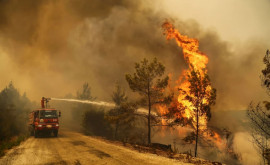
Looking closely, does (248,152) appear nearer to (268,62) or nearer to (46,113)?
(268,62)

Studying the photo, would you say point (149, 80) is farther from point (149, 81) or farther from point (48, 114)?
point (48, 114)

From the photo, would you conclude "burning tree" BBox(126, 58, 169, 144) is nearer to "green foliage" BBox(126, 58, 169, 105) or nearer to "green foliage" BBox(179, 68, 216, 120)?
"green foliage" BBox(126, 58, 169, 105)

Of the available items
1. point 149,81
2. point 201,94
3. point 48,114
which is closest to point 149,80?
point 149,81

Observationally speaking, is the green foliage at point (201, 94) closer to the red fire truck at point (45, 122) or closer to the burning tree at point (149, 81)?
the burning tree at point (149, 81)

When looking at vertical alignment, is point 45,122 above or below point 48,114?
below

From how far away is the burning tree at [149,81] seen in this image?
2005 cm

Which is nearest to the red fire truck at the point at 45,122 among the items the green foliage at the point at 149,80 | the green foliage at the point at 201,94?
the green foliage at the point at 149,80

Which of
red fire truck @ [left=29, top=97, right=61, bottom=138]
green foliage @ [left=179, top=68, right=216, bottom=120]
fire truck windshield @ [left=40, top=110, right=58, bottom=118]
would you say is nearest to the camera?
green foliage @ [left=179, top=68, right=216, bottom=120]

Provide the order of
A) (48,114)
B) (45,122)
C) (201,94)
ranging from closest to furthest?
(201,94) → (45,122) → (48,114)

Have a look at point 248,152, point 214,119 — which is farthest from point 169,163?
point 214,119

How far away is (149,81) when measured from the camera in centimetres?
2031

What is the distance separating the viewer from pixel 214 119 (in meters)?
41.2

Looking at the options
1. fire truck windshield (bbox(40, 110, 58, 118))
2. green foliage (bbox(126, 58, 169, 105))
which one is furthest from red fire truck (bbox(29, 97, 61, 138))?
green foliage (bbox(126, 58, 169, 105))

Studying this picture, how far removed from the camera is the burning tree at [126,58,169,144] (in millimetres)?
20047
